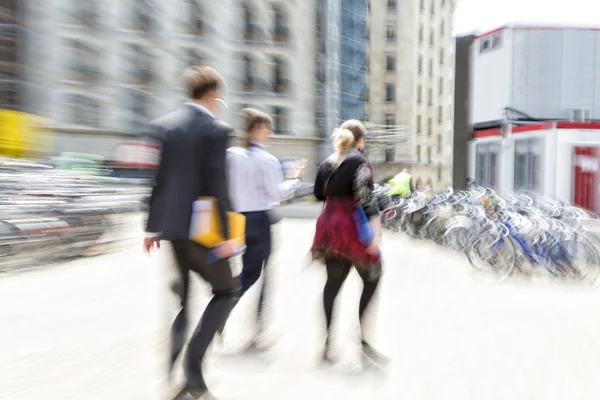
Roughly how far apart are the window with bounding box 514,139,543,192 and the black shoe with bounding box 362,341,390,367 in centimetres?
1040

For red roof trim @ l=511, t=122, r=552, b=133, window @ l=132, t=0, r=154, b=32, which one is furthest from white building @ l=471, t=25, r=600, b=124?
window @ l=132, t=0, r=154, b=32

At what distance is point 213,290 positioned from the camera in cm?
402

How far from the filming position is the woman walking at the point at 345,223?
503 centimetres

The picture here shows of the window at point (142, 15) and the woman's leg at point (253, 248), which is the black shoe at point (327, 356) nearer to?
the woman's leg at point (253, 248)

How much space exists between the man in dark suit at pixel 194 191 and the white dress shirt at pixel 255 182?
55.4 inches

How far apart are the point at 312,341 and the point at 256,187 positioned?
126cm

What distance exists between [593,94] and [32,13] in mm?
27189

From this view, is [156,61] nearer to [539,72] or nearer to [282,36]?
[282,36]

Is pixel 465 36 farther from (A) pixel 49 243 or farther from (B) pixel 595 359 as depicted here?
(B) pixel 595 359

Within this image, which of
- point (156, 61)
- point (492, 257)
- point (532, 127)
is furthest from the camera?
point (156, 61)

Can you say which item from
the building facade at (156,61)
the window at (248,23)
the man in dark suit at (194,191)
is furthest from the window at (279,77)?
the man in dark suit at (194,191)

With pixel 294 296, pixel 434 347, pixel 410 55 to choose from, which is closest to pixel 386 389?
pixel 434 347

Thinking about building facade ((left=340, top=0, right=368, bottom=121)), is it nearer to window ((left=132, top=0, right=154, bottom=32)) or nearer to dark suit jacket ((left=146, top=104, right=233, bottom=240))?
window ((left=132, top=0, right=154, bottom=32))

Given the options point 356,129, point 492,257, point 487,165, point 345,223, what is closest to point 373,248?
point 345,223
